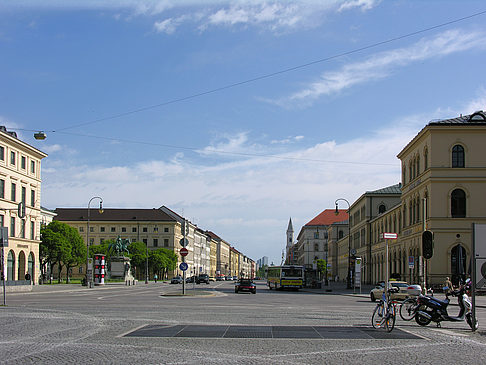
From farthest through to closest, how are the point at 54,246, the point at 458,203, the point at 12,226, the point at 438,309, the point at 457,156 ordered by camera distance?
1. the point at 54,246
2. the point at 12,226
3. the point at 457,156
4. the point at 458,203
5. the point at 438,309

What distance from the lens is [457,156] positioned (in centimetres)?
5856

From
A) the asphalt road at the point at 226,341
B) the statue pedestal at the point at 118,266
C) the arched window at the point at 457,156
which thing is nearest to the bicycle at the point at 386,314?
the asphalt road at the point at 226,341

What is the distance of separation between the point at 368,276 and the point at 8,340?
9179 cm

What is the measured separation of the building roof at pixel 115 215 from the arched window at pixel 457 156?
346ft

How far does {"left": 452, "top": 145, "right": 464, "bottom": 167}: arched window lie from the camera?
192 ft

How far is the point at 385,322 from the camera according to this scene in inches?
661

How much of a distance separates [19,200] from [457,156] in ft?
167

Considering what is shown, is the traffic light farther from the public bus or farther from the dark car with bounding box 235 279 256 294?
the public bus

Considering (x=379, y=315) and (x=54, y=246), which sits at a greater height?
(x=54, y=246)

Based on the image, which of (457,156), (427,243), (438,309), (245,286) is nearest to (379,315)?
(438,309)

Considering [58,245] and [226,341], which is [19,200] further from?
[226,341]

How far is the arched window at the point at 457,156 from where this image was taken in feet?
192

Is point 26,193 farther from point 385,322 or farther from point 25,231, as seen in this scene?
point 385,322

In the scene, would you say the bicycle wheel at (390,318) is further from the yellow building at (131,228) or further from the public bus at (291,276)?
the yellow building at (131,228)
